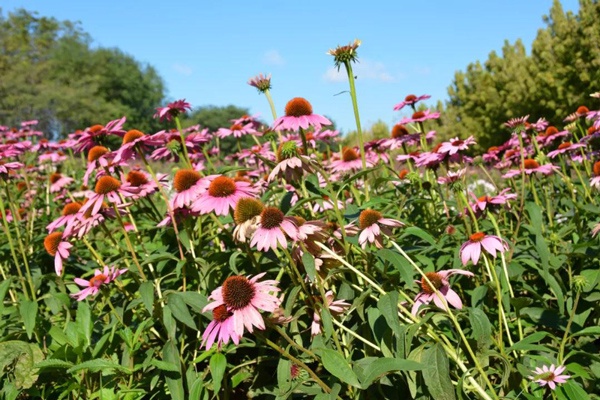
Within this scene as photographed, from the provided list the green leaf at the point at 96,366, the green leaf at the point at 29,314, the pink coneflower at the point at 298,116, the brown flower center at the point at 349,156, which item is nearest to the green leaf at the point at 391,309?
the pink coneflower at the point at 298,116

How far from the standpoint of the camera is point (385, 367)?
52.9 inches

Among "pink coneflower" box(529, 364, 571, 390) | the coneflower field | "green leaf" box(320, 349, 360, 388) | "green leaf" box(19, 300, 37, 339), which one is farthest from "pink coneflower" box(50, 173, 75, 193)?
"pink coneflower" box(529, 364, 571, 390)

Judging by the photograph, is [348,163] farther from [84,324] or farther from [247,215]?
[84,324]

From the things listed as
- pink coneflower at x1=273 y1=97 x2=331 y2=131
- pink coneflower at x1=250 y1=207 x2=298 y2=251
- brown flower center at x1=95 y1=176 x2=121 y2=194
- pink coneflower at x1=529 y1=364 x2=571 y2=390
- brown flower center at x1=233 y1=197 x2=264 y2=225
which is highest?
pink coneflower at x1=273 y1=97 x2=331 y2=131

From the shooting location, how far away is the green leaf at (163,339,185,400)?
1.67m

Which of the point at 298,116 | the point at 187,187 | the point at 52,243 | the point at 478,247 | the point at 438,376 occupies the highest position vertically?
the point at 298,116

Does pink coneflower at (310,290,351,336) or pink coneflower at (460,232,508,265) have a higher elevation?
pink coneflower at (460,232,508,265)

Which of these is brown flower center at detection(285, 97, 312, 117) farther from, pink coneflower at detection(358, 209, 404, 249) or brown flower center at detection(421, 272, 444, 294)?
brown flower center at detection(421, 272, 444, 294)

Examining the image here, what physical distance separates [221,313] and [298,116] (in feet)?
2.76

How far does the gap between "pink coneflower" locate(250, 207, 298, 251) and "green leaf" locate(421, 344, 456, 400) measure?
0.47m

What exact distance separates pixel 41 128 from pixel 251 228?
2854 cm

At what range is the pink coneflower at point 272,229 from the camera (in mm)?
1464

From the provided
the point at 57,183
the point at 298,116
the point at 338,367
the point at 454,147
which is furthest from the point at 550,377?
the point at 57,183

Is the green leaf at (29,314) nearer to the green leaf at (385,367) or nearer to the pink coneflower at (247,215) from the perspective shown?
the pink coneflower at (247,215)
